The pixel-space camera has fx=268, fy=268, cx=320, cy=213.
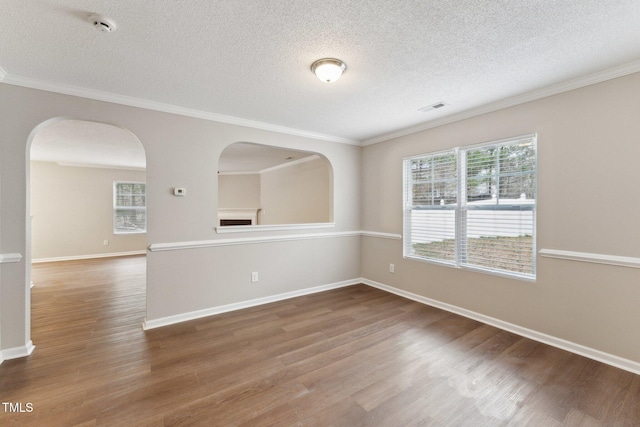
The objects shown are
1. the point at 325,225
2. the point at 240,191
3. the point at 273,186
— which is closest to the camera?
the point at 325,225

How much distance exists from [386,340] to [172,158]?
3.11 m

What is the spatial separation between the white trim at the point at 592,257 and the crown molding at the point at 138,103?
128 inches

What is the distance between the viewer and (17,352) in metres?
2.42

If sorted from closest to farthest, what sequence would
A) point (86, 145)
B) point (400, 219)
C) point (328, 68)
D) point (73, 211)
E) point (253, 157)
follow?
Answer: 1. point (328, 68)
2. point (400, 219)
3. point (86, 145)
4. point (253, 157)
5. point (73, 211)

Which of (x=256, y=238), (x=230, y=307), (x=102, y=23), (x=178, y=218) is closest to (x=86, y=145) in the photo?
(x=178, y=218)

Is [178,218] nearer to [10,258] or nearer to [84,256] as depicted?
[10,258]

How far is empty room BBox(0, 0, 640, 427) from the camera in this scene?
1765 mm

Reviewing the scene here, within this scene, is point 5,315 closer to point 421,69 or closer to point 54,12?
point 54,12

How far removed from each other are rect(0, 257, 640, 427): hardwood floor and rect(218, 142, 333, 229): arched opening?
2225 millimetres

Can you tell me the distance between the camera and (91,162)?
7.05 m

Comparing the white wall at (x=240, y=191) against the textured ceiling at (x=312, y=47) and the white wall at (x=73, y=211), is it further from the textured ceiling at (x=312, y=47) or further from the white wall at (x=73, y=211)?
the textured ceiling at (x=312, y=47)

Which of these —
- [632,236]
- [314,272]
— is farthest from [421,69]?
[314,272]

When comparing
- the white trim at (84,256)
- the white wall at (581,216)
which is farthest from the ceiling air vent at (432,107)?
the white trim at (84,256)

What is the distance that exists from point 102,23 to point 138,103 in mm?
1354
